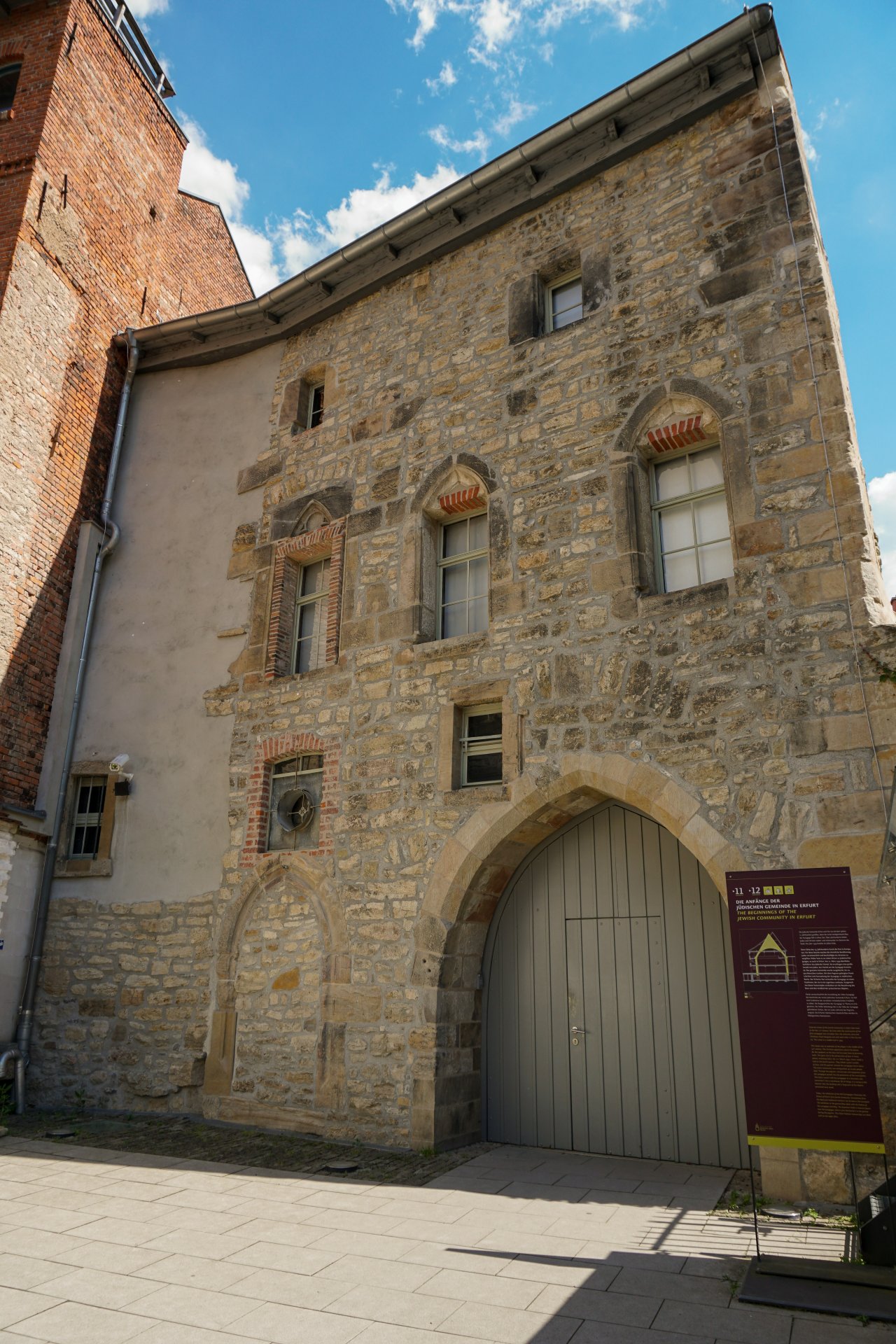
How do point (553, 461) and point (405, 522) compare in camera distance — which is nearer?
point (553, 461)

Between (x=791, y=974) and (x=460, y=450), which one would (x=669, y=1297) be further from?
(x=460, y=450)

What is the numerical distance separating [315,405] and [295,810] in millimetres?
4388

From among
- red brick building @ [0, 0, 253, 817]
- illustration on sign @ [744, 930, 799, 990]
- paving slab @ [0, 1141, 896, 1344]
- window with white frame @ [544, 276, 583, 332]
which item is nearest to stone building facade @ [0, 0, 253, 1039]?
red brick building @ [0, 0, 253, 817]

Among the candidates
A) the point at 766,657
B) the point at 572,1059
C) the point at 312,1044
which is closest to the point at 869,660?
the point at 766,657

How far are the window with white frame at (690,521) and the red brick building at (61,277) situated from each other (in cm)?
614

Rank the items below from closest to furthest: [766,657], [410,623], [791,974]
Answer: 1. [791,974]
2. [766,657]
3. [410,623]

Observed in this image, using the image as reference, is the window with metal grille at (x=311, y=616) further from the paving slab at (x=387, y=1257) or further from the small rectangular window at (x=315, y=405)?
the paving slab at (x=387, y=1257)

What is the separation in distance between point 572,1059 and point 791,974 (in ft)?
9.33

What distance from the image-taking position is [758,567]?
589 centimetres

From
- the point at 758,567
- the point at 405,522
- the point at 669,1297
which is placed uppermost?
the point at 405,522

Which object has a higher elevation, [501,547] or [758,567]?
[501,547]

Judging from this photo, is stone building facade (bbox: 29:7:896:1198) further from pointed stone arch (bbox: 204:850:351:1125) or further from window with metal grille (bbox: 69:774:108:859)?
window with metal grille (bbox: 69:774:108:859)

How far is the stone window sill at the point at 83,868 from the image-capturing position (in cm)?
856

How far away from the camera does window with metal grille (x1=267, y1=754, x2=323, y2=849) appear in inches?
301
